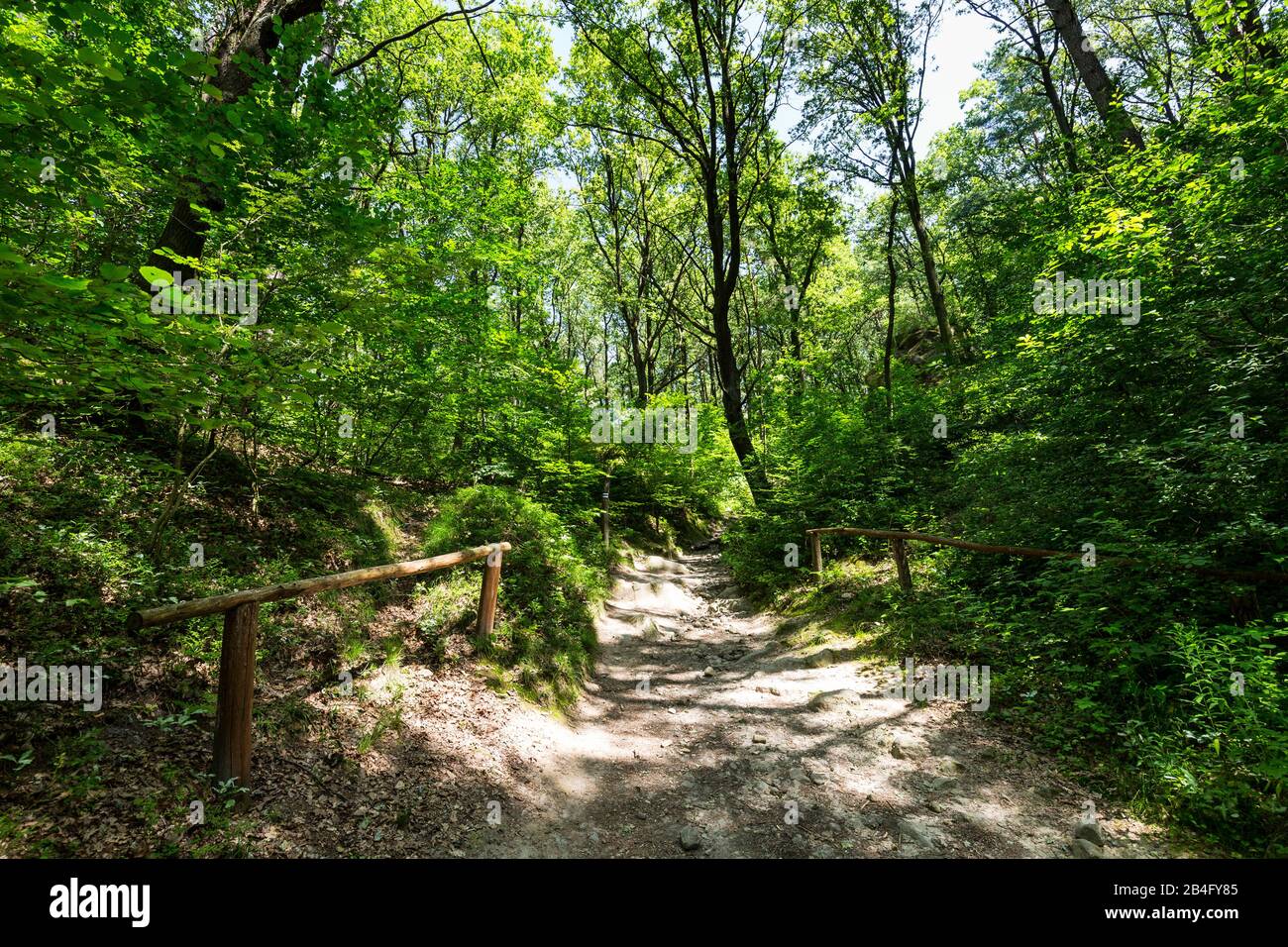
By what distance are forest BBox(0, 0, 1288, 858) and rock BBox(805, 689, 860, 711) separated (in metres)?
0.21

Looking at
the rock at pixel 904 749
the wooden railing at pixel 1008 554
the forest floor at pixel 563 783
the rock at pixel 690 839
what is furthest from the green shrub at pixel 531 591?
the wooden railing at pixel 1008 554

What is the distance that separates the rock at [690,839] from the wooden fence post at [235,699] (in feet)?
9.28

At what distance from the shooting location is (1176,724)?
3732 millimetres

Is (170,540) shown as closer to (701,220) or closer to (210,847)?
(210,847)

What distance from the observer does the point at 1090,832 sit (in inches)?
123

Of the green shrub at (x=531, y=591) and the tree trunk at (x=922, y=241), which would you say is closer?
the green shrub at (x=531, y=591)

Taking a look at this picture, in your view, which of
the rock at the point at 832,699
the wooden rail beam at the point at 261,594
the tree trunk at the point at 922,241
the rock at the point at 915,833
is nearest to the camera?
the wooden rail beam at the point at 261,594

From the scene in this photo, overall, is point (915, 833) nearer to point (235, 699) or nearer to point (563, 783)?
point (563, 783)

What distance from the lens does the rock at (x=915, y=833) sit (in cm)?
329

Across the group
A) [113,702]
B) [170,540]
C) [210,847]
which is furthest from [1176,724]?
[170,540]

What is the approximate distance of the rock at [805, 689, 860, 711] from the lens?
5402 mm

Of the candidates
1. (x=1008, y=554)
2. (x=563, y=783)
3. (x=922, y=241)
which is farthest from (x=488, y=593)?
(x=922, y=241)

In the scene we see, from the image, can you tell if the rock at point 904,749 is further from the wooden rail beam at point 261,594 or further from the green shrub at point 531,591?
the wooden rail beam at point 261,594

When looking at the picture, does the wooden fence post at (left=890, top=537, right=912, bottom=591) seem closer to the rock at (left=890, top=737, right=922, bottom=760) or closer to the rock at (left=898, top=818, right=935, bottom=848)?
the rock at (left=890, top=737, right=922, bottom=760)
